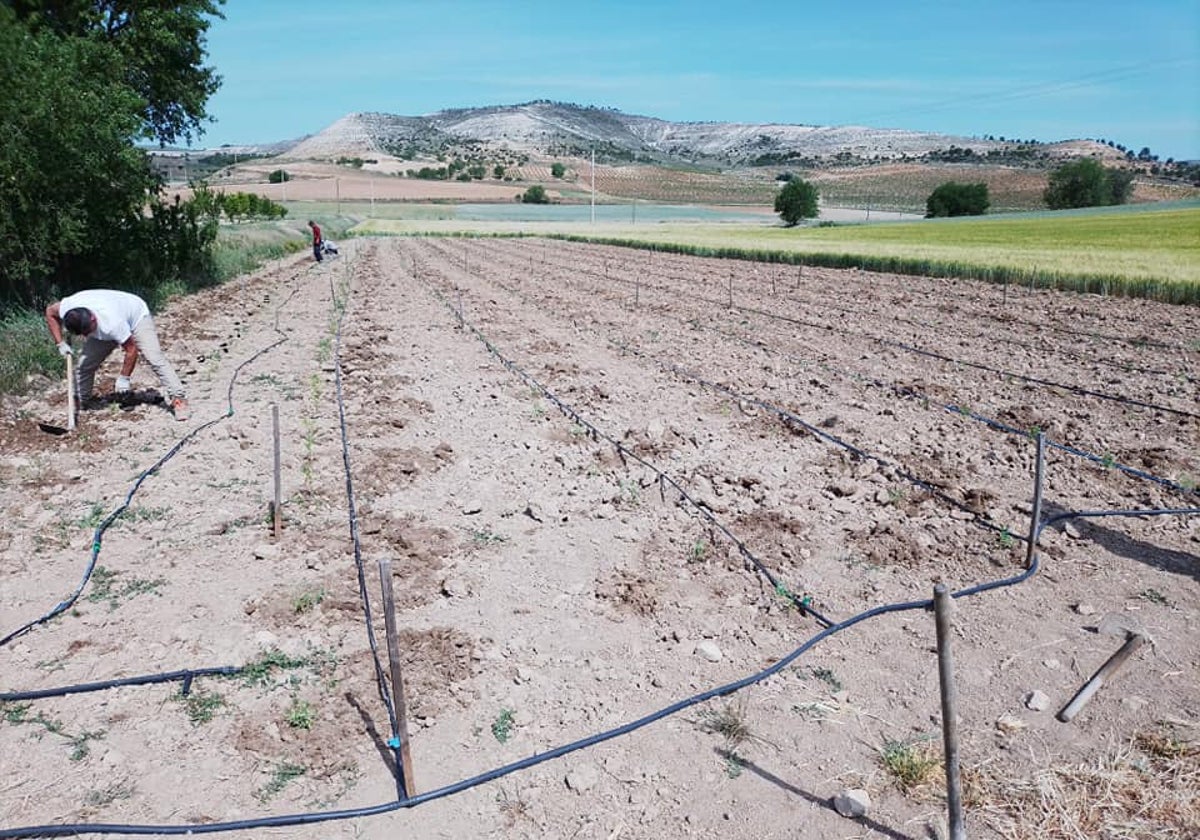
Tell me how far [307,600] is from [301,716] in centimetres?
105

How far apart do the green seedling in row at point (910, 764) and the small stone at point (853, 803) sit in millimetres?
197

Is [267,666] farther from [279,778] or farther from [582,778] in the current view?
[582,778]

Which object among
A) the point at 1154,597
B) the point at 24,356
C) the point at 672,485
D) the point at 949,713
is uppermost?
the point at 24,356

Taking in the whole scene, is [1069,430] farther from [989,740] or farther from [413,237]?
[413,237]

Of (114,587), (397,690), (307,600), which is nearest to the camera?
(397,690)

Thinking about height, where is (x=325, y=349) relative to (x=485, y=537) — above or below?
above

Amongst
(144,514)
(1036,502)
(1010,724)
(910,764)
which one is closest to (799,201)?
(1036,502)

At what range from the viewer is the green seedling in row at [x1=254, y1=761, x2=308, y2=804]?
3244 millimetres

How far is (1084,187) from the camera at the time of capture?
6912cm

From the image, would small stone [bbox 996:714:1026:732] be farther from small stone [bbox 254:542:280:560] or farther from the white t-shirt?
the white t-shirt

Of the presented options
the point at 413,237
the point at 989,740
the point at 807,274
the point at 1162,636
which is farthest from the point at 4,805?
the point at 413,237

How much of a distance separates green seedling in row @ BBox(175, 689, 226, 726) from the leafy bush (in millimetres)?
71600

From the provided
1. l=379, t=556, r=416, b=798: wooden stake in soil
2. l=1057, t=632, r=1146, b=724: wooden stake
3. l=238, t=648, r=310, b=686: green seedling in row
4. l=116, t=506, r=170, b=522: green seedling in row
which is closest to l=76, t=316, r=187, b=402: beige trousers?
l=116, t=506, r=170, b=522: green seedling in row

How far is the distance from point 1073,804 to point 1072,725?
596 mm
